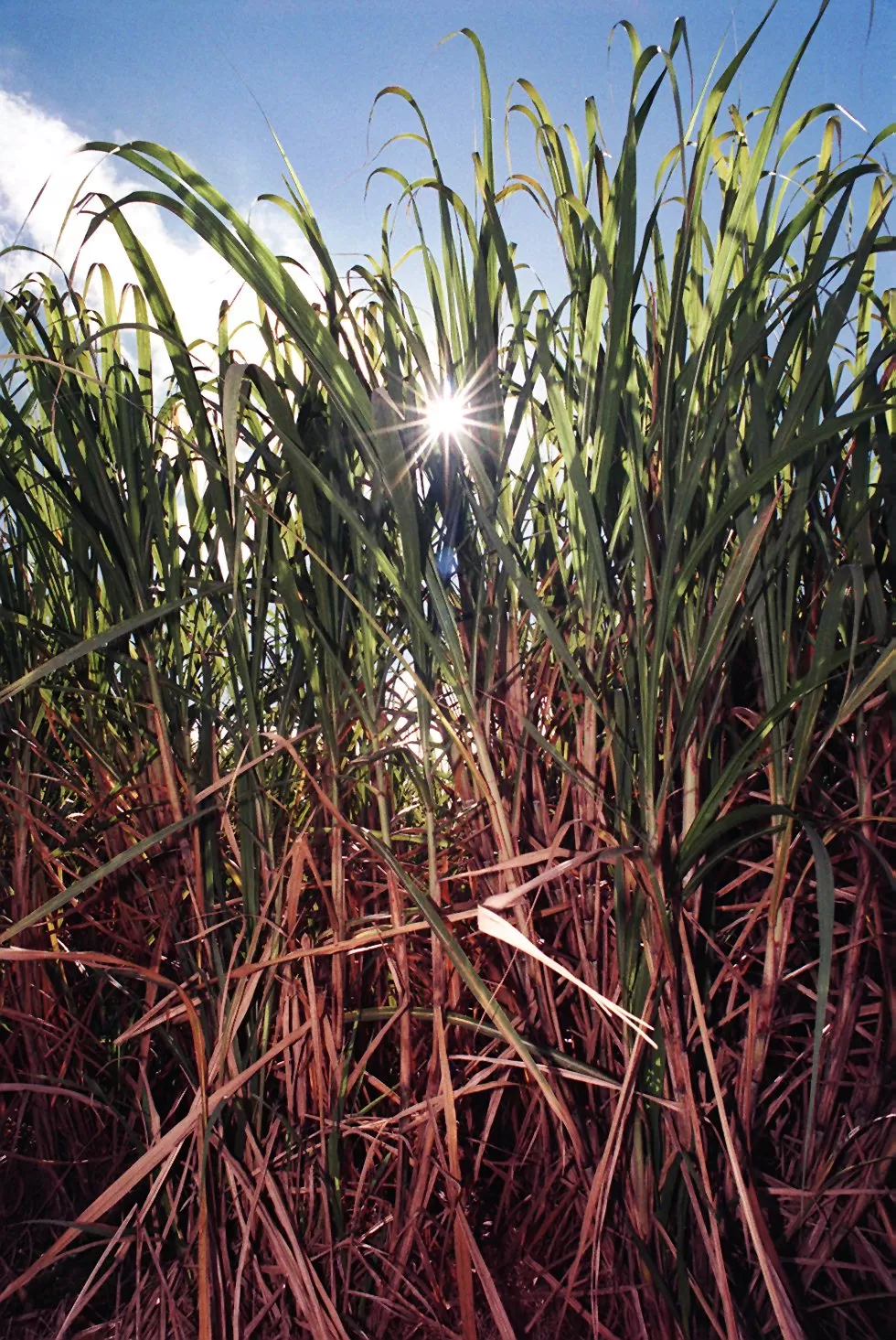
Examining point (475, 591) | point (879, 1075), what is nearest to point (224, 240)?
point (475, 591)

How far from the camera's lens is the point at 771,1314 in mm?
505

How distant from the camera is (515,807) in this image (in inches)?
21.6

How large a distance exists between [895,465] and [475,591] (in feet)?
0.93

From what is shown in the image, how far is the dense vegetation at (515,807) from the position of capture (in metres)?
0.49

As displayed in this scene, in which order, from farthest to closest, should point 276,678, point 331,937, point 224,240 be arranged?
1. point 276,678
2. point 331,937
3. point 224,240

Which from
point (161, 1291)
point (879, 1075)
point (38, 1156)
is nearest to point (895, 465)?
point (879, 1075)

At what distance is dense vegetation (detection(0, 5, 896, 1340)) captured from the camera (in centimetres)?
49

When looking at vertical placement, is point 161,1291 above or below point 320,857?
below

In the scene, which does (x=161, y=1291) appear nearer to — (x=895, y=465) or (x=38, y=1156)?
(x=38, y=1156)

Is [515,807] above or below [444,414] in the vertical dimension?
below

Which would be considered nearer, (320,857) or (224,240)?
(224,240)

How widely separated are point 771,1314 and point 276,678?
53 cm

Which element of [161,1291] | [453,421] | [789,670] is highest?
[453,421]

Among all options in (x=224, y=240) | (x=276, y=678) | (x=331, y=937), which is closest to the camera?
(x=224, y=240)
